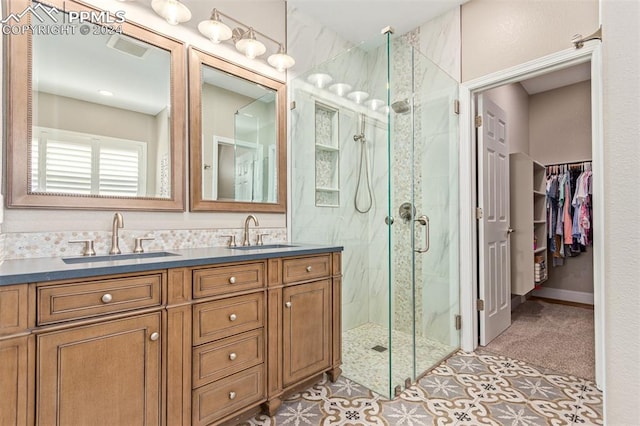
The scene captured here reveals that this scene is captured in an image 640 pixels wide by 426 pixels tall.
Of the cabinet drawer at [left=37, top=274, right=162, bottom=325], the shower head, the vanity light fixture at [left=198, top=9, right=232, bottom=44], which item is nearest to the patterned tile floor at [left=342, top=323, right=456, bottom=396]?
the cabinet drawer at [left=37, top=274, right=162, bottom=325]

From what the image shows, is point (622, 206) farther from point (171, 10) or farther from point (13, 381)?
point (171, 10)

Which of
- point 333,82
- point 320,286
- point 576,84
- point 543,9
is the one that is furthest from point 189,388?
point 576,84

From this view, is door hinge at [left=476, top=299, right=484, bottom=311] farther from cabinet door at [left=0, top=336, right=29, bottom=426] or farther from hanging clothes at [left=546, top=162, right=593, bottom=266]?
cabinet door at [left=0, top=336, right=29, bottom=426]

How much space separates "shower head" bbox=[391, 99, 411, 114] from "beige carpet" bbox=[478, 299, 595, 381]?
2.00 meters

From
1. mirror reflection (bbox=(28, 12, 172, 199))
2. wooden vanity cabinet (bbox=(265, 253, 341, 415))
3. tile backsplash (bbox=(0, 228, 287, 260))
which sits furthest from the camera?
wooden vanity cabinet (bbox=(265, 253, 341, 415))

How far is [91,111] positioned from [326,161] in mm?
1578

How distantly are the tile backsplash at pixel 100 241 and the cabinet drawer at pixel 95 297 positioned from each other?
1.59 feet

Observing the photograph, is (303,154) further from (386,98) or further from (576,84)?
(576,84)

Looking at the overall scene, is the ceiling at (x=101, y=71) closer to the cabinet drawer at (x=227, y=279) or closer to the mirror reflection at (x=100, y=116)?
the mirror reflection at (x=100, y=116)

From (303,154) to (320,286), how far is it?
44.2 inches

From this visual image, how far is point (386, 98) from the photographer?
82.1 inches

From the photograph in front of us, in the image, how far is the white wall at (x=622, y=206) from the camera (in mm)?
523

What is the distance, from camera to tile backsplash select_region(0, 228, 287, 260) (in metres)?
1.44

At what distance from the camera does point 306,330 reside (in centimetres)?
192
